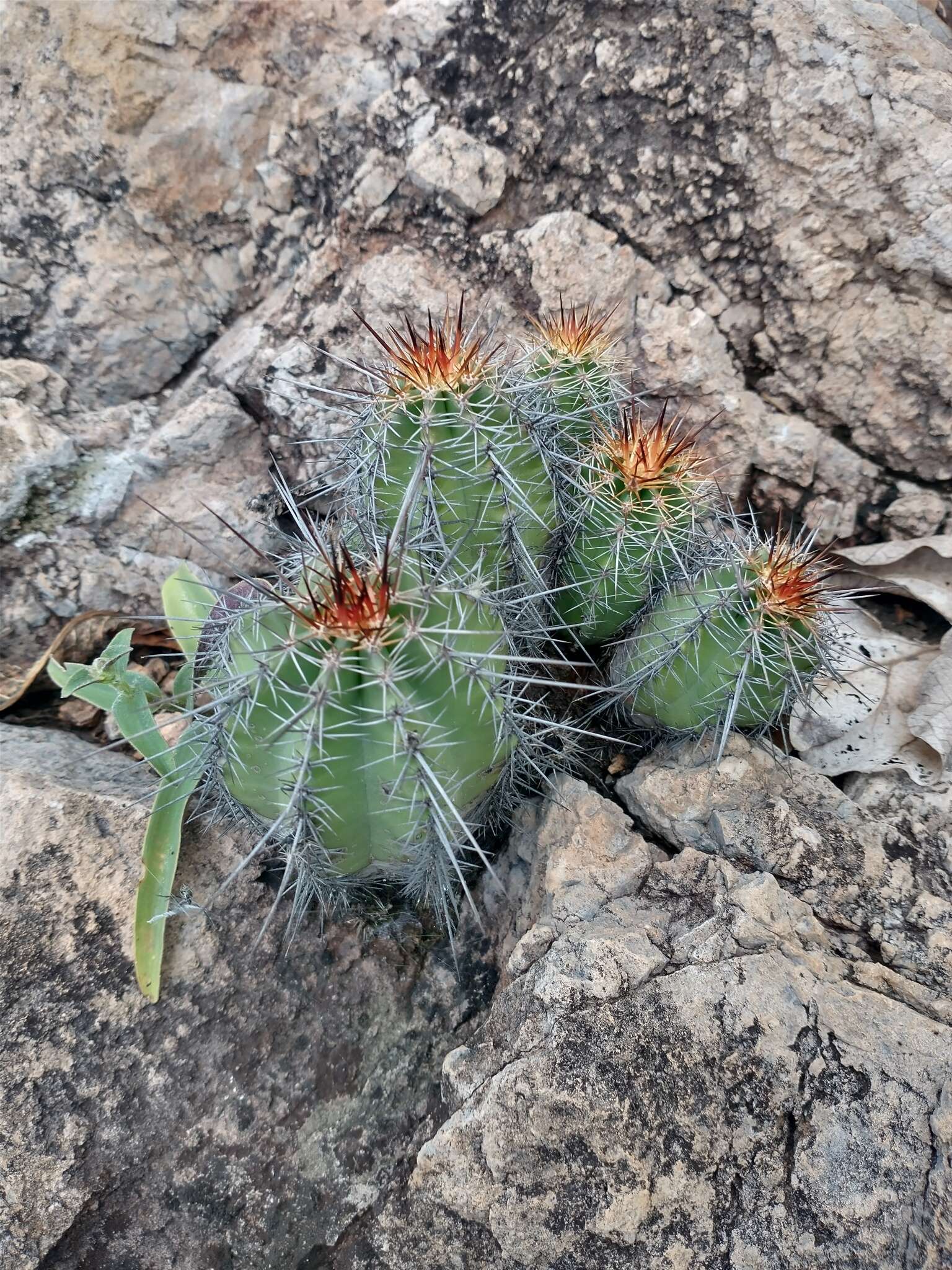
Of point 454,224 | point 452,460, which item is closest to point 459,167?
point 454,224

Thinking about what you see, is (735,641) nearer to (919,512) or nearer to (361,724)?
(361,724)

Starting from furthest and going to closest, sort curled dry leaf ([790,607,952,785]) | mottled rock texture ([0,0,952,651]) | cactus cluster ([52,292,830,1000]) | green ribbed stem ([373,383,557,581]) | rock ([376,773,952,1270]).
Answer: mottled rock texture ([0,0,952,651]) < curled dry leaf ([790,607,952,785]) < green ribbed stem ([373,383,557,581]) < cactus cluster ([52,292,830,1000]) < rock ([376,773,952,1270])

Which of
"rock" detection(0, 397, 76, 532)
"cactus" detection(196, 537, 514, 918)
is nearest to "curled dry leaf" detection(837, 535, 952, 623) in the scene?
"cactus" detection(196, 537, 514, 918)

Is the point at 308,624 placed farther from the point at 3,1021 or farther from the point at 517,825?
the point at 3,1021

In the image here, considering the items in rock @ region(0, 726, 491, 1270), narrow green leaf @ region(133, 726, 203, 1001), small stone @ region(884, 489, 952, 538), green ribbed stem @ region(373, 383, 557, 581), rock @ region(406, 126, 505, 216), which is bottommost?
rock @ region(0, 726, 491, 1270)

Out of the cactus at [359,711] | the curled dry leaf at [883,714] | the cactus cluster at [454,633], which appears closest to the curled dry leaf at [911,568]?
the curled dry leaf at [883,714]

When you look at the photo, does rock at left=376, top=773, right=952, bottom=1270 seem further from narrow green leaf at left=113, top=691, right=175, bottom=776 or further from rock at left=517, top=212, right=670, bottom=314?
rock at left=517, top=212, right=670, bottom=314
